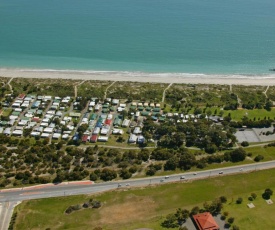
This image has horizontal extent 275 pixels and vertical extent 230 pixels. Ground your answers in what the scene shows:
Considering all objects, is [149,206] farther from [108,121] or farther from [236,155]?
[108,121]

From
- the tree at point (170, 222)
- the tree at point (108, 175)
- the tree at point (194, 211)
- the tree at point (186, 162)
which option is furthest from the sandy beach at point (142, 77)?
the tree at point (170, 222)

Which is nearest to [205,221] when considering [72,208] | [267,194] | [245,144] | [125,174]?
[267,194]

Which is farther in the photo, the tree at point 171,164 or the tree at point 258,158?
the tree at point 258,158

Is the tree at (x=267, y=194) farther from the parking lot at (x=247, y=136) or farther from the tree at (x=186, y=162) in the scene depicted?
the parking lot at (x=247, y=136)

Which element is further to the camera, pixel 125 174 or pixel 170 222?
pixel 125 174

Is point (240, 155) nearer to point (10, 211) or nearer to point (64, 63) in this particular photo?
point (10, 211)
